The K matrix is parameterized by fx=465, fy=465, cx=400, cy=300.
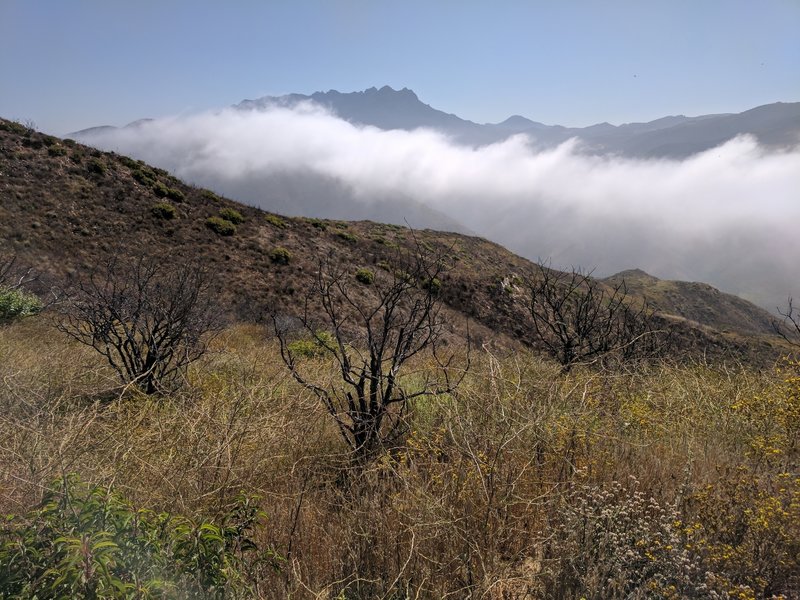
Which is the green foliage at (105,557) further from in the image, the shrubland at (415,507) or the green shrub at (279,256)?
the green shrub at (279,256)

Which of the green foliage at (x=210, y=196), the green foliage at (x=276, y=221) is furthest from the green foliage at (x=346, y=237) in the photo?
the green foliage at (x=210, y=196)

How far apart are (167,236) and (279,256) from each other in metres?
5.65

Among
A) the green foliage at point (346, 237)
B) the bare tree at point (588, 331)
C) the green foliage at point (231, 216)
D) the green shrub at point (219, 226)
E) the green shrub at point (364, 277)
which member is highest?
the green foliage at point (231, 216)

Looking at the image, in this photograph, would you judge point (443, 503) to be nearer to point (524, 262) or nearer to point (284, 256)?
point (284, 256)

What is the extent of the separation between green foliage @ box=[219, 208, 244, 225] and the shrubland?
2408cm

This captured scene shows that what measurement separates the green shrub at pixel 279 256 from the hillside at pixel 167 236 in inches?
9.3

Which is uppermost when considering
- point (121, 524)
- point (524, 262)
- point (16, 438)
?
point (121, 524)

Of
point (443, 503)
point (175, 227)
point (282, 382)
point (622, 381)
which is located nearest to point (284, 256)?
point (175, 227)

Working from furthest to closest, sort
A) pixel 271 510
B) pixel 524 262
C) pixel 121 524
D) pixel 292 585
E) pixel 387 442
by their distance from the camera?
pixel 524 262 → pixel 387 442 → pixel 271 510 → pixel 292 585 → pixel 121 524

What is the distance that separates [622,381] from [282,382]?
15.5ft

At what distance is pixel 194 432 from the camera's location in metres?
4.18

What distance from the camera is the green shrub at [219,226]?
26125 millimetres

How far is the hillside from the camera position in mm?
20266

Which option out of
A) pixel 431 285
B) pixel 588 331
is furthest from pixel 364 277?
pixel 431 285
